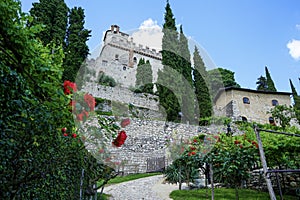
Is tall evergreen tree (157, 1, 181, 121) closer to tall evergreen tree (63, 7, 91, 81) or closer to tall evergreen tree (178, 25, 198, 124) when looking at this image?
tall evergreen tree (178, 25, 198, 124)

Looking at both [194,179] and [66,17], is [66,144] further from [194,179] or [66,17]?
[66,17]

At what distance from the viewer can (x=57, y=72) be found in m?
2.46

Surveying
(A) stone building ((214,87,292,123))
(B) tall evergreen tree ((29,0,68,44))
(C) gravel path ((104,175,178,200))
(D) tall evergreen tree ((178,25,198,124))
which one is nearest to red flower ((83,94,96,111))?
(D) tall evergreen tree ((178,25,198,124))

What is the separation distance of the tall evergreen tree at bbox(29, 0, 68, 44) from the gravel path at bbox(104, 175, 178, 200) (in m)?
10.5

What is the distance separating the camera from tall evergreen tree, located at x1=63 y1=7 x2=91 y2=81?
45.6ft

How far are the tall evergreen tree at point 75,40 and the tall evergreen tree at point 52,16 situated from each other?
541 millimetres

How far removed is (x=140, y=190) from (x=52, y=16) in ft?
45.9

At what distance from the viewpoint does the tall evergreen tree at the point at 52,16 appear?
14848 millimetres

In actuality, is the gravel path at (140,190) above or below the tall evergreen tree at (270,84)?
below

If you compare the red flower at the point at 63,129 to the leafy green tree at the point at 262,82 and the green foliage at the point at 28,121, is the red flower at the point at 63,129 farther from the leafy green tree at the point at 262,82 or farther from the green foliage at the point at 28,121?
the leafy green tree at the point at 262,82

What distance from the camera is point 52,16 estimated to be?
16.1 metres

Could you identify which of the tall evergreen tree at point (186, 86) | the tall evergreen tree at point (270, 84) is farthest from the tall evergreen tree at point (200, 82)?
the tall evergreen tree at point (270, 84)

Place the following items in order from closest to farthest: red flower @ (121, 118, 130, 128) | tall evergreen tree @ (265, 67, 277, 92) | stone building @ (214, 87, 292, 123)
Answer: red flower @ (121, 118, 130, 128) < stone building @ (214, 87, 292, 123) < tall evergreen tree @ (265, 67, 277, 92)

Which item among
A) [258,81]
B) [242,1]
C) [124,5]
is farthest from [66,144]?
[258,81]
